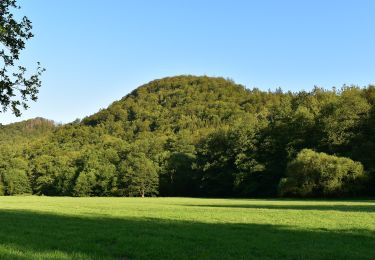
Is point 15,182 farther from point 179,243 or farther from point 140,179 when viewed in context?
point 179,243

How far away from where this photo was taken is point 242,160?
104188 mm

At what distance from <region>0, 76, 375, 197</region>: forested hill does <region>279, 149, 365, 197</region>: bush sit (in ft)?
0.55

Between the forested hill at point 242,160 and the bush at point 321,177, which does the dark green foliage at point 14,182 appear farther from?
the bush at point 321,177

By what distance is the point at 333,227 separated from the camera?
22344 mm

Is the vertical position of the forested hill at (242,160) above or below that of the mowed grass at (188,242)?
above

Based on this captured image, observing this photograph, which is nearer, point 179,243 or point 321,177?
point 179,243

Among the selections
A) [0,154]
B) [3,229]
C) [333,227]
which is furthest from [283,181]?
[0,154]

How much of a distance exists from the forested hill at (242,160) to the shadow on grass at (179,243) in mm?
59796

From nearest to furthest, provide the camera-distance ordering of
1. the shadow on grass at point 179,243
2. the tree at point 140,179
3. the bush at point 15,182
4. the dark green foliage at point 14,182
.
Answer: the shadow on grass at point 179,243 < the tree at point 140,179 < the bush at point 15,182 < the dark green foliage at point 14,182

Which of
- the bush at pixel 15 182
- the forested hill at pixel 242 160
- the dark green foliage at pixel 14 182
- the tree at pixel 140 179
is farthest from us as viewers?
the dark green foliage at pixel 14 182

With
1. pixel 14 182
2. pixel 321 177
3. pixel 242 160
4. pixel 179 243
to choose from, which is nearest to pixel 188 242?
pixel 179 243

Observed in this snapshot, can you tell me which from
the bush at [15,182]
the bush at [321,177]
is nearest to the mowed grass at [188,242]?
the bush at [321,177]

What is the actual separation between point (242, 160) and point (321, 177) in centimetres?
2866

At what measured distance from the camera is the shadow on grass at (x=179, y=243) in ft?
43.5
